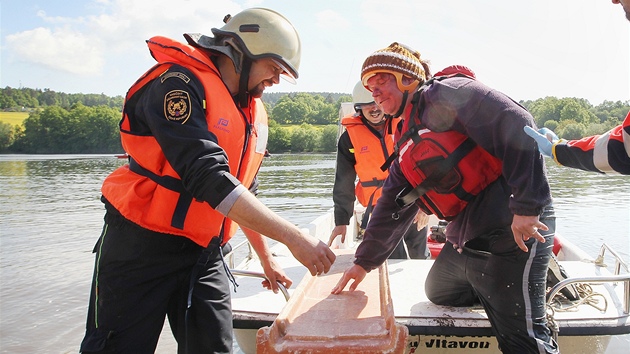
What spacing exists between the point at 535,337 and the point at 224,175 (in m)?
1.80

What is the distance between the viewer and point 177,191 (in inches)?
85.9

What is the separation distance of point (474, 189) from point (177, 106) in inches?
65.3

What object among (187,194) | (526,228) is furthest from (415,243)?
(187,194)

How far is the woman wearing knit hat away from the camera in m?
2.40

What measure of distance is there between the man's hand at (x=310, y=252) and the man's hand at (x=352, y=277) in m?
0.57

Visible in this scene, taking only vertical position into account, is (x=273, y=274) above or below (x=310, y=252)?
below

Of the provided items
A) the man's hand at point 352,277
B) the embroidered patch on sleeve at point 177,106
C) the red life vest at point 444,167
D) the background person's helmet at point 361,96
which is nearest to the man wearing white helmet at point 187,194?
the embroidered patch on sleeve at point 177,106

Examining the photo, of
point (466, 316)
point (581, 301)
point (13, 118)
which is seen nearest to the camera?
point (466, 316)

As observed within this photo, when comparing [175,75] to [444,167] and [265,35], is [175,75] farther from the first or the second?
[444,167]

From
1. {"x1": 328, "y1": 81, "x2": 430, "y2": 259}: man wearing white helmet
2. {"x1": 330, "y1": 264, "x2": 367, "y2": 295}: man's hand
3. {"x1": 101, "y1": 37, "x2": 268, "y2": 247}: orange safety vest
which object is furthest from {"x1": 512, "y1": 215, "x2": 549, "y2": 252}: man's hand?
{"x1": 328, "y1": 81, "x2": 430, "y2": 259}: man wearing white helmet

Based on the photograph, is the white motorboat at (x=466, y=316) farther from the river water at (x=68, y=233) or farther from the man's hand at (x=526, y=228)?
the river water at (x=68, y=233)

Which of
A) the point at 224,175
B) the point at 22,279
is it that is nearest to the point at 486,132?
the point at 224,175

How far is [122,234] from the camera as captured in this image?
2.20m

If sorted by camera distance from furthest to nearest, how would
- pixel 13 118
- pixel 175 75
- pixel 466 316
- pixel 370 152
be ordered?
pixel 13 118 → pixel 370 152 → pixel 466 316 → pixel 175 75
